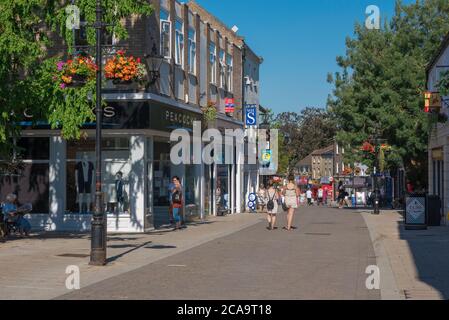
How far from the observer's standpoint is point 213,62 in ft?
117

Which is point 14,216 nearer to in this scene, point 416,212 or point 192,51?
point 192,51

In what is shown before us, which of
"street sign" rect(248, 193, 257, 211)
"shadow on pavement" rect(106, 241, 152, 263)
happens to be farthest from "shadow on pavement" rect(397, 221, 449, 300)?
"street sign" rect(248, 193, 257, 211)

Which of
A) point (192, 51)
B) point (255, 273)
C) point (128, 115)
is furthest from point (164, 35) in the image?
point (255, 273)

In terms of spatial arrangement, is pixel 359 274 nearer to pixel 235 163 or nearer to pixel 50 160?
pixel 50 160

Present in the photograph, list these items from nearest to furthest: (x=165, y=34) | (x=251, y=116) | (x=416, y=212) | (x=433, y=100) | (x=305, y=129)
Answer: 1. (x=416, y=212)
2. (x=165, y=34)
3. (x=433, y=100)
4. (x=251, y=116)
5. (x=305, y=129)

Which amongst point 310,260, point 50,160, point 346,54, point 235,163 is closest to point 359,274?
point 310,260

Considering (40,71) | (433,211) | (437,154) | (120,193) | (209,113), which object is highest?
(40,71)

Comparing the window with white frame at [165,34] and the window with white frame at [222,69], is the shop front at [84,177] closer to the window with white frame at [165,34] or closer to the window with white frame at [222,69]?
the window with white frame at [165,34]

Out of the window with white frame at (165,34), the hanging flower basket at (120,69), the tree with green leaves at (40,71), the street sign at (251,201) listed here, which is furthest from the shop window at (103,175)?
the street sign at (251,201)

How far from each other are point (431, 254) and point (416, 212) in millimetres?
8459

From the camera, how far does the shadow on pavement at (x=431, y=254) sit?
12292 mm

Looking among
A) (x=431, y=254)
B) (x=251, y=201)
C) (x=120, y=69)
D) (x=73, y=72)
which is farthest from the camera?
(x=251, y=201)

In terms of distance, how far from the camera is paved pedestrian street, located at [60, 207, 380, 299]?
1121cm

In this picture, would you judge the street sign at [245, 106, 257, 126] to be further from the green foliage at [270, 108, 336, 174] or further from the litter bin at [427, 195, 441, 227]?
the green foliage at [270, 108, 336, 174]
